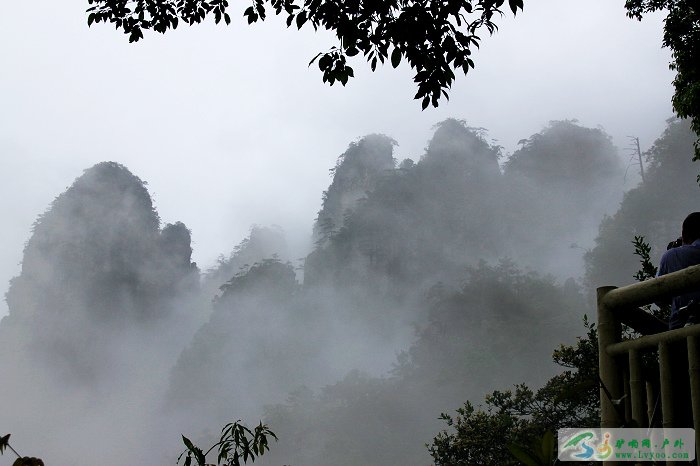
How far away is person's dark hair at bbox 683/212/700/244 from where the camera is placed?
3.10 meters

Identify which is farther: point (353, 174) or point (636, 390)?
point (353, 174)

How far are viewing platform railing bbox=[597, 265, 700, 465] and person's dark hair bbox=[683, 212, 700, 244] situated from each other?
2.14ft

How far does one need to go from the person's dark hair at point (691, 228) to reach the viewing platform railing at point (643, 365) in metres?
0.65

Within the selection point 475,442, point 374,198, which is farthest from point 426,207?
point 475,442

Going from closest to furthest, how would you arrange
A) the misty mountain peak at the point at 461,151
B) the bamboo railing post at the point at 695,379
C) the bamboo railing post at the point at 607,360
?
the bamboo railing post at the point at 695,379 < the bamboo railing post at the point at 607,360 < the misty mountain peak at the point at 461,151

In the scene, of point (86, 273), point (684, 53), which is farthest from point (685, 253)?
point (86, 273)

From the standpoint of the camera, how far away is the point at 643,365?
96.7 inches

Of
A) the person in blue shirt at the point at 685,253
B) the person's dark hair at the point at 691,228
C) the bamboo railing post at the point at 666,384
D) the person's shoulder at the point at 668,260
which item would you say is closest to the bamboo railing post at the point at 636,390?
the bamboo railing post at the point at 666,384

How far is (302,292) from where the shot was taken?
55.3m

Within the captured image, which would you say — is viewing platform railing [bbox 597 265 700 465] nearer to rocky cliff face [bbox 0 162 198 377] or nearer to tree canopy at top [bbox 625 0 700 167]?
tree canopy at top [bbox 625 0 700 167]

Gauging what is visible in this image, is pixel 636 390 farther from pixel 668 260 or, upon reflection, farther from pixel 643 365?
pixel 668 260

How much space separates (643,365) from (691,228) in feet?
3.19

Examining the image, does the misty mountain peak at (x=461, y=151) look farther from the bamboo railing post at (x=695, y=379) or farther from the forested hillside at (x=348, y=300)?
the bamboo railing post at (x=695, y=379)

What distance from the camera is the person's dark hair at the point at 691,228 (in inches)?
122
